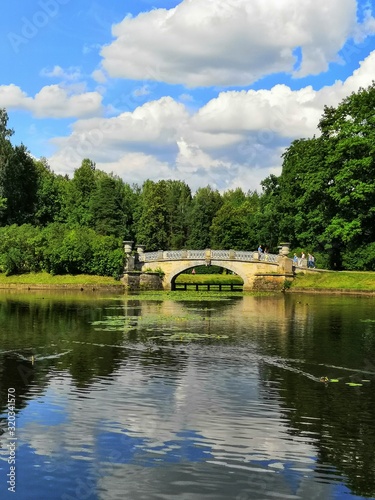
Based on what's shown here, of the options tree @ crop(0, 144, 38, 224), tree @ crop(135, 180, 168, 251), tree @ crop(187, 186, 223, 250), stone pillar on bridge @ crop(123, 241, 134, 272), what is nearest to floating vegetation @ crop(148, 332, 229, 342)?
stone pillar on bridge @ crop(123, 241, 134, 272)

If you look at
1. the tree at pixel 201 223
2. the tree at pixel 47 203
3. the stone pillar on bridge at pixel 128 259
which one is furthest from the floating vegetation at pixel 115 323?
the tree at pixel 201 223

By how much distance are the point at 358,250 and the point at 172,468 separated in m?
50.3

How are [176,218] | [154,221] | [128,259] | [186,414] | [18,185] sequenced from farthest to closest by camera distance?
[176,218]
[154,221]
[18,185]
[128,259]
[186,414]

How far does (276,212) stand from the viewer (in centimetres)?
6962

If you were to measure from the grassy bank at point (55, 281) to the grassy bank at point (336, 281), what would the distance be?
16.1 metres

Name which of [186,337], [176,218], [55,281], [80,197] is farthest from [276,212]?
[186,337]

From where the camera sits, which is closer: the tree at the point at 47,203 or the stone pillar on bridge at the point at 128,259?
the stone pillar on bridge at the point at 128,259

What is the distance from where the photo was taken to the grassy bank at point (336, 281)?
170 ft

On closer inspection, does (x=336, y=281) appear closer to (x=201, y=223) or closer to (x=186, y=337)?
(x=186, y=337)

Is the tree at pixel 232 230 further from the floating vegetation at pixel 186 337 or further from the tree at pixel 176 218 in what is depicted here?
the floating vegetation at pixel 186 337

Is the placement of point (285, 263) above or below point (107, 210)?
below

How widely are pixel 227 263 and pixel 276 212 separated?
1205 centimetres

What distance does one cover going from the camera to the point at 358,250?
5778 cm

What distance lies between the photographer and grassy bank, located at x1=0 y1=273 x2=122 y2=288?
5759 cm
